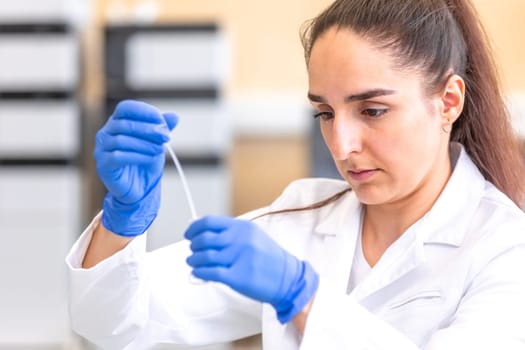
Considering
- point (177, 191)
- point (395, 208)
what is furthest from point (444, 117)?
point (177, 191)

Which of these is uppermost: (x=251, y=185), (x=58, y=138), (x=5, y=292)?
(x=58, y=138)

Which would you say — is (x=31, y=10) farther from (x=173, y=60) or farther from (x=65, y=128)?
(x=173, y=60)

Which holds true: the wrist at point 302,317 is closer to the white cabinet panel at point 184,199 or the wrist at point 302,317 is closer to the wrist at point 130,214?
the wrist at point 130,214

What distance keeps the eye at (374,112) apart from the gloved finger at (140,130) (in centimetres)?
27

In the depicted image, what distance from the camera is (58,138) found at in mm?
3354

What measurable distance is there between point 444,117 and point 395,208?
0.54ft

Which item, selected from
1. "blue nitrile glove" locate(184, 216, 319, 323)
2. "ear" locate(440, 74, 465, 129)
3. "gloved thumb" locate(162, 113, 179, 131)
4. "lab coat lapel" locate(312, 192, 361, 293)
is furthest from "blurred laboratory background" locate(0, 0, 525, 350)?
"blue nitrile glove" locate(184, 216, 319, 323)

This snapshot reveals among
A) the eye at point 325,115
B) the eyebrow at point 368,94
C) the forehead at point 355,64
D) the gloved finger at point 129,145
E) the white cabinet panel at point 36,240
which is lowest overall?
the white cabinet panel at point 36,240

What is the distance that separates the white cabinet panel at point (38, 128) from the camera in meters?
3.35

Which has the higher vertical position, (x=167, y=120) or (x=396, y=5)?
(x=396, y=5)

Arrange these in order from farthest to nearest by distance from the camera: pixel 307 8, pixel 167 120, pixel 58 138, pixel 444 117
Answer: pixel 307 8 → pixel 58 138 → pixel 444 117 → pixel 167 120

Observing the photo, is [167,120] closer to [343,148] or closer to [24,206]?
[343,148]

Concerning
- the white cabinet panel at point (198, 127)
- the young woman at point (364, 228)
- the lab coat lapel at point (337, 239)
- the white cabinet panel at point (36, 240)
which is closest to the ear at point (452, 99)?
the young woman at point (364, 228)

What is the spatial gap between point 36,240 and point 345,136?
2474 millimetres
